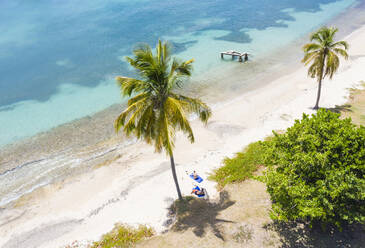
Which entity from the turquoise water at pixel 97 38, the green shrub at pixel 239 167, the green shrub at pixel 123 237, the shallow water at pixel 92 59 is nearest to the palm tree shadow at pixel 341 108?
the green shrub at pixel 239 167

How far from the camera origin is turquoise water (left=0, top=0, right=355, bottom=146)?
3428 centimetres

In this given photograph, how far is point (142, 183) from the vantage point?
20453 mm

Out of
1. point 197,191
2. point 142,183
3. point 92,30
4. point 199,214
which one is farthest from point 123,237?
point 92,30

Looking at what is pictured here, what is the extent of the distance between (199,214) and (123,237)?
16.3ft

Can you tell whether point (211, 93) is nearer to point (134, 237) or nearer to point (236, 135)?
point (236, 135)

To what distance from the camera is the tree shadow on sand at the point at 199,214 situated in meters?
14.9

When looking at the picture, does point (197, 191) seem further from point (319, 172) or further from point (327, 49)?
point (327, 49)

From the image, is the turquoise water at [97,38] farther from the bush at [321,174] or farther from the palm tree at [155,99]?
the bush at [321,174]

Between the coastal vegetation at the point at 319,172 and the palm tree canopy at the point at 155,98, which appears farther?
the palm tree canopy at the point at 155,98

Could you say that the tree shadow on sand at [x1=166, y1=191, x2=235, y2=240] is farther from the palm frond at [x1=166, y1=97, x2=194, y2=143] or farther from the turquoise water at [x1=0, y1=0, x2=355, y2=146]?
the turquoise water at [x1=0, y1=0, x2=355, y2=146]

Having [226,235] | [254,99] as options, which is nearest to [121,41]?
[254,99]

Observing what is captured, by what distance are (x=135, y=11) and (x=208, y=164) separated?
6743cm

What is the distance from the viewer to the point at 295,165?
12.8m

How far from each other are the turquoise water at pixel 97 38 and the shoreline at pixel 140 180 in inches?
468
